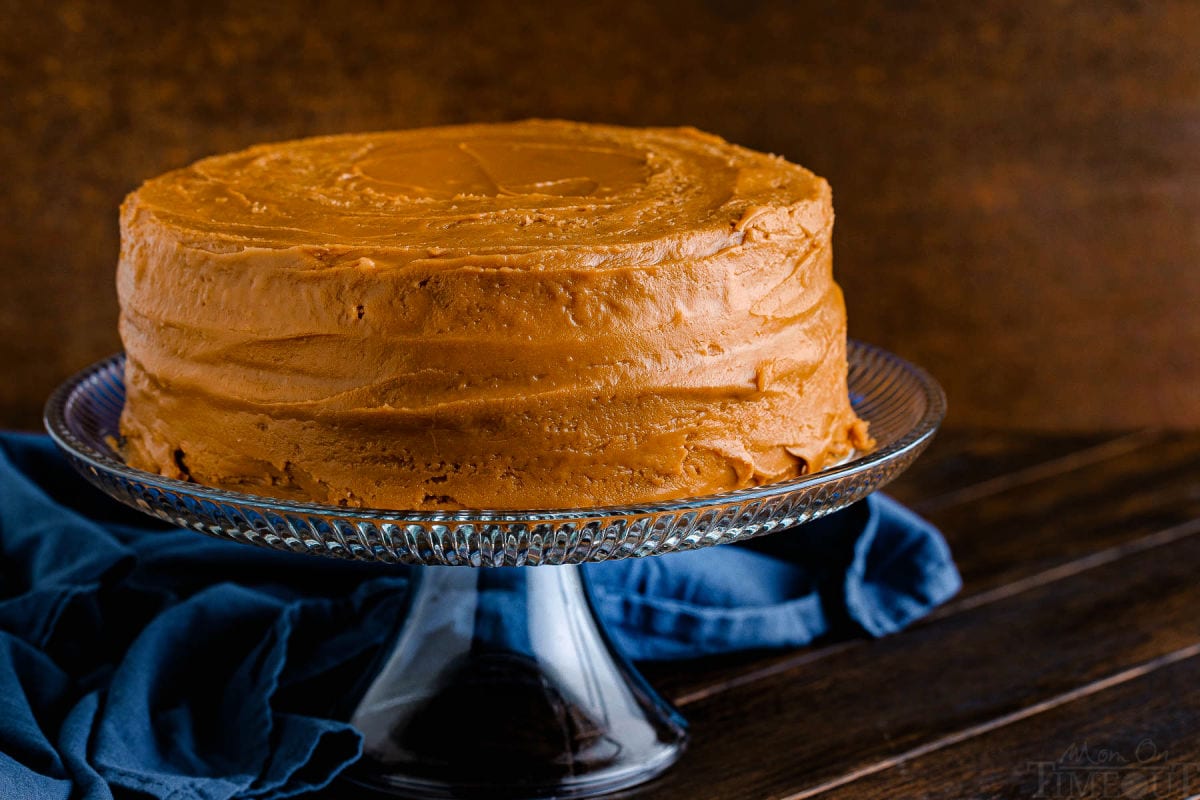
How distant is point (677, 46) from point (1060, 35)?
2.15 ft

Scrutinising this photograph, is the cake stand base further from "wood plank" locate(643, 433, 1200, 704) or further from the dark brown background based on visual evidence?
the dark brown background

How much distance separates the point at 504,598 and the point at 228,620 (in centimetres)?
31

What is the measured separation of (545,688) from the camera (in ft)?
4.81

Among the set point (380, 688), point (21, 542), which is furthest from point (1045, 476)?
point (21, 542)

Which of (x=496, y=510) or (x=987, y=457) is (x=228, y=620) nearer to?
(x=496, y=510)

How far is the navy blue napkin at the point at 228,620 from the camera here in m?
1.34

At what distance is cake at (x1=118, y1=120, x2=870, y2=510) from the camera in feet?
3.89

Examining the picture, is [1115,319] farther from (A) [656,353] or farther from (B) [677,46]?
(A) [656,353]

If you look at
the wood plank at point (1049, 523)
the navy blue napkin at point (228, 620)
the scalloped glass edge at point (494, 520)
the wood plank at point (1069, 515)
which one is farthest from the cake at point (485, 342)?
the wood plank at point (1069, 515)

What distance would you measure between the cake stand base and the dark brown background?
1272mm

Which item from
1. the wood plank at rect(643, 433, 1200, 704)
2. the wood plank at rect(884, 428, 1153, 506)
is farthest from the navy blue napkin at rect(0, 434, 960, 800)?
the wood plank at rect(884, 428, 1153, 506)

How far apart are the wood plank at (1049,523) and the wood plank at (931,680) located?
34 mm

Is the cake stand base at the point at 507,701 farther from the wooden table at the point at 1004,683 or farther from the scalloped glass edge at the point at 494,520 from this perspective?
the scalloped glass edge at the point at 494,520

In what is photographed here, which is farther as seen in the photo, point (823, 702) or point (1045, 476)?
point (1045, 476)
